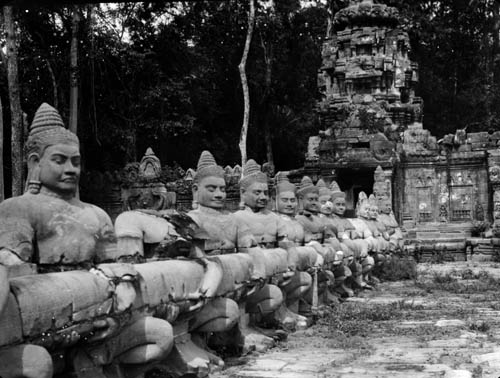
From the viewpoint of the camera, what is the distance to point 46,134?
4.98m

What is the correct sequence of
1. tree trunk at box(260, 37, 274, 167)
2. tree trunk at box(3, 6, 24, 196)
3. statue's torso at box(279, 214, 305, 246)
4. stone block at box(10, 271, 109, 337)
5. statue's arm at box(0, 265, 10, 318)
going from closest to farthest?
1. statue's arm at box(0, 265, 10, 318)
2. stone block at box(10, 271, 109, 337)
3. statue's torso at box(279, 214, 305, 246)
4. tree trunk at box(3, 6, 24, 196)
5. tree trunk at box(260, 37, 274, 167)

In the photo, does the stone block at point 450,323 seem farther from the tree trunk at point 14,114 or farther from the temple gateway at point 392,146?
the temple gateway at point 392,146

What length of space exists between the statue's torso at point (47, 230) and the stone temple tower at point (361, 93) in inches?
971

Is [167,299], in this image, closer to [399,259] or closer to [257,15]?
[399,259]

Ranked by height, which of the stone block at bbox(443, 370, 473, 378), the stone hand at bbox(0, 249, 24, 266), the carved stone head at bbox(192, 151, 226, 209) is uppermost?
the carved stone head at bbox(192, 151, 226, 209)

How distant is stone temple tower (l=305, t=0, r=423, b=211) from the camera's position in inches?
1179

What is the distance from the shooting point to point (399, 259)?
18.3 metres

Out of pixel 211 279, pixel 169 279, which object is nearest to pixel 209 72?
pixel 211 279

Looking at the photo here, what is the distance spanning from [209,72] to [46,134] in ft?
112

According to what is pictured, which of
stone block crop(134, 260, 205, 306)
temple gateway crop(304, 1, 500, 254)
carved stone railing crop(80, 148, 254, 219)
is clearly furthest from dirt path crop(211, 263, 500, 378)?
temple gateway crop(304, 1, 500, 254)

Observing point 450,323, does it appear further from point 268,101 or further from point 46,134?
point 268,101

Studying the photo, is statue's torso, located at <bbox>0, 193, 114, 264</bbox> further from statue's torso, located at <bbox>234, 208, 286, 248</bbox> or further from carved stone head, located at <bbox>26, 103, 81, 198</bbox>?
statue's torso, located at <bbox>234, 208, 286, 248</bbox>

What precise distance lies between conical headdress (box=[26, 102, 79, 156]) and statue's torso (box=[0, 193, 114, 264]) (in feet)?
1.09

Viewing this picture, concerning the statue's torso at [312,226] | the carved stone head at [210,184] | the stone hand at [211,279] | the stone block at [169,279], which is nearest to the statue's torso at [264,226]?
the carved stone head at [210,184]
